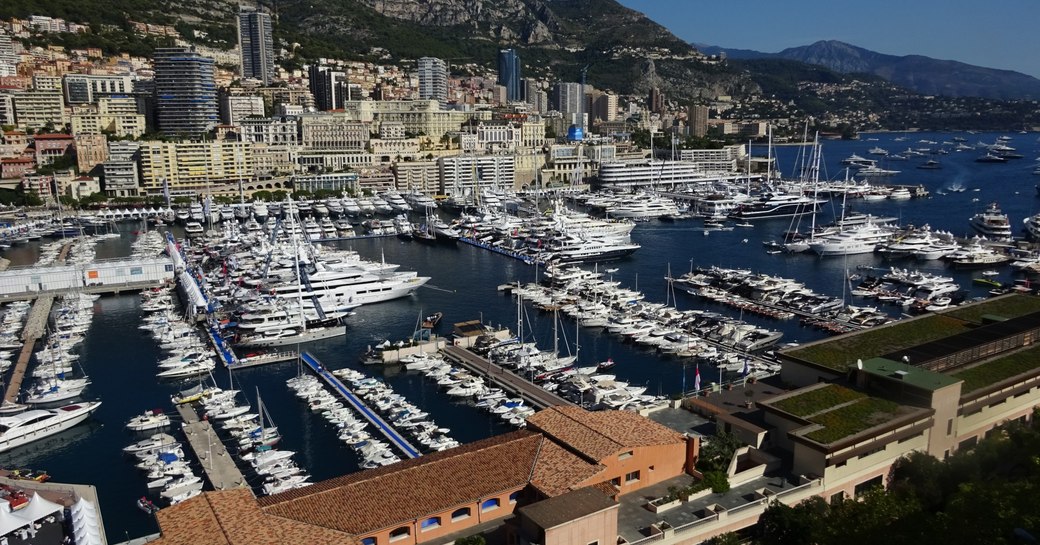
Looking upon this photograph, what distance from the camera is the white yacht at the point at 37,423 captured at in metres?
20.4

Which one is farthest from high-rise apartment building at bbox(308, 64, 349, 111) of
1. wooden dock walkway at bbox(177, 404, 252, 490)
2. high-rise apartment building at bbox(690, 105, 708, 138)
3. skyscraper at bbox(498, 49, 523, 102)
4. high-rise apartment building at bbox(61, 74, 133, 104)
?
wooden dock walkway at bbox(177, 404, 252, 490)

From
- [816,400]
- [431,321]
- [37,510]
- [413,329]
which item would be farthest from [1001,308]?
[37,510]

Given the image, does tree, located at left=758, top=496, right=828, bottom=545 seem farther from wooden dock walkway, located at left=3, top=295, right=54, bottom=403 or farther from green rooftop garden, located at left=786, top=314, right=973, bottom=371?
wooden dock walkway, located at left=3, top=295, right=54, bottom=403

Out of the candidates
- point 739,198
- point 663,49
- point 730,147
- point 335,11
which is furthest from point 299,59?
point 663,49

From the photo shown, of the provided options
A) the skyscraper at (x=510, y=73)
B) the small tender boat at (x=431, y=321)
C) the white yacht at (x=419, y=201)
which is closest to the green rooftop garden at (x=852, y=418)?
the small tender boat at (x=431, y=321)

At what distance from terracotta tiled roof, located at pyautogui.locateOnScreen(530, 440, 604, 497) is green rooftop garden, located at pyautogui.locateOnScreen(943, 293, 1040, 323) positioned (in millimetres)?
13036

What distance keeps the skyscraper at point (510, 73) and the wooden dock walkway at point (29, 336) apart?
118207 mm

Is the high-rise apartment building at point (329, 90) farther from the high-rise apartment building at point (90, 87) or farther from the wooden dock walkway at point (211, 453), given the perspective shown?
the wooden dock walkway at point (211, 453)

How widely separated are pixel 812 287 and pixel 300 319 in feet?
76.8

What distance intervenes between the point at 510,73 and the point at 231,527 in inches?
5660

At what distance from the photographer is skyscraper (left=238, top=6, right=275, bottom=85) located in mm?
106625

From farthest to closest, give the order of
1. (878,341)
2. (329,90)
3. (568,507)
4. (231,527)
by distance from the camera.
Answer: (329,90)
(878,341)
(568,507)
(231,527)

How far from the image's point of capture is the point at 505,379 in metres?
24.1

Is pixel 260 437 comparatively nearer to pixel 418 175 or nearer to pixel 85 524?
pixel 85 524
